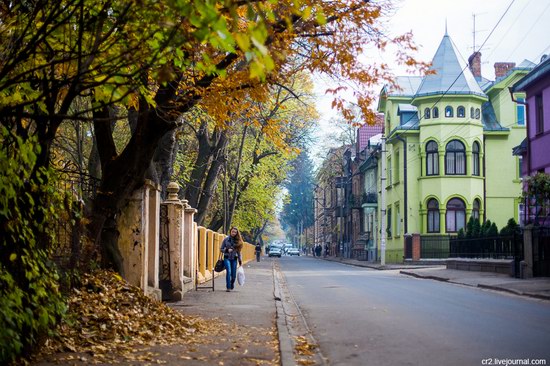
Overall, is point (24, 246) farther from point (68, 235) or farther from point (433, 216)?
point (433, 216)

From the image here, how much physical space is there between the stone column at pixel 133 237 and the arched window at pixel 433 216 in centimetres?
3563

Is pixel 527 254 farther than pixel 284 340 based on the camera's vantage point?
Yes

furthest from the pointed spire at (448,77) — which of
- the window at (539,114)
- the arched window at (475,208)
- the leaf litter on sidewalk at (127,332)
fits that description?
the leaf litter on sidewalk at (127,332)

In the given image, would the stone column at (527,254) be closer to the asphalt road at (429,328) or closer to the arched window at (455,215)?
the asphalt road at (429,328)

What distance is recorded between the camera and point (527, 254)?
23641 millimetres

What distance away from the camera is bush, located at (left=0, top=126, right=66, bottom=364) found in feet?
19.5

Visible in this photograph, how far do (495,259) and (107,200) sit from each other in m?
21.1

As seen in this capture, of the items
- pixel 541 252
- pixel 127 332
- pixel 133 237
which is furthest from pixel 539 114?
pixel 127 332

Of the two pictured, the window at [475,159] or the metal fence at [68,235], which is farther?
the window at [475,159]

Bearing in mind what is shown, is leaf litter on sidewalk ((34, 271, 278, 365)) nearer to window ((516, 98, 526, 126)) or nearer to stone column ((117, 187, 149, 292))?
stone column ((117, 187, 149, 292))

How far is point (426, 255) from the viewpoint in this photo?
45.0 m

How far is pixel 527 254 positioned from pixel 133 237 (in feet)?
52.3

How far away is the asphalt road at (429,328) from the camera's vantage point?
26.0 feet

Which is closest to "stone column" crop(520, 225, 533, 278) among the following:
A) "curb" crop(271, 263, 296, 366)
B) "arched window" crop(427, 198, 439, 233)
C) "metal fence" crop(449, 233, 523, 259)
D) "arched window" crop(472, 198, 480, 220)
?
"metal fence" crop(449, 233, 523, 259)
